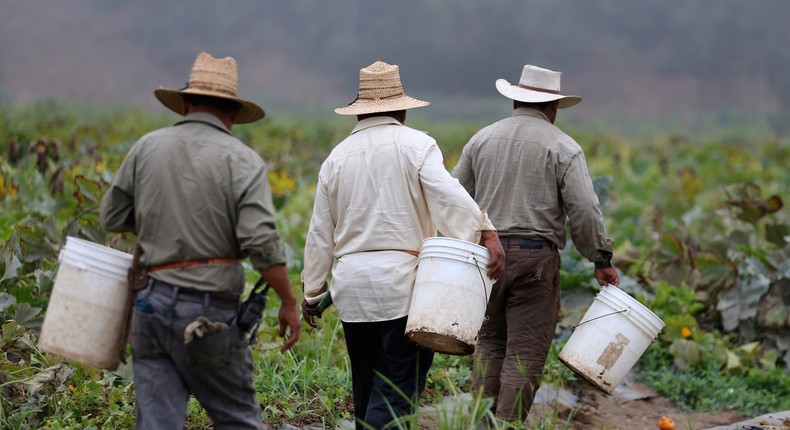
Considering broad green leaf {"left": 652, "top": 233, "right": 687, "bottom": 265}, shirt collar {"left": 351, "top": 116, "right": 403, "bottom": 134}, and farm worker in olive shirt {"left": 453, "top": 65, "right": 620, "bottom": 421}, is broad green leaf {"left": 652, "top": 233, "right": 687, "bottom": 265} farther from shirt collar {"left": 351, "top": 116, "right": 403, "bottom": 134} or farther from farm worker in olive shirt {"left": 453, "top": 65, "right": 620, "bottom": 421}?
shirt collar {"left": 351, "top": 116, "right": 403, "bottom": 134}

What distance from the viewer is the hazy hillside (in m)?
30.6

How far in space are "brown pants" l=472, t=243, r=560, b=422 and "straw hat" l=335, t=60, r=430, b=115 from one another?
3.20 ft

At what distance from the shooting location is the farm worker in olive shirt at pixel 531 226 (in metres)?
4.86

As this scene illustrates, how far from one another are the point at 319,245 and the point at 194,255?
899 millimetres

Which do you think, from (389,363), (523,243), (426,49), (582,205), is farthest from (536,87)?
(426,49)

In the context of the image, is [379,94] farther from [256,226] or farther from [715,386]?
[715,386]

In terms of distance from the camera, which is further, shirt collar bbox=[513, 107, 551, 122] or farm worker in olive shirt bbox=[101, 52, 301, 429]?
shirt collar bbox=[513, 107, 551, 122]

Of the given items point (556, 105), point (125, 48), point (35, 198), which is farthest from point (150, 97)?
point (556, 105)

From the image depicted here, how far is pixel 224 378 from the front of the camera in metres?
3.75

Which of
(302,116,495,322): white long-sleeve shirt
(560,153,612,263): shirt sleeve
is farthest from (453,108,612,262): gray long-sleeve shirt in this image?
(302,116,495,322): white long-sleeve shirt

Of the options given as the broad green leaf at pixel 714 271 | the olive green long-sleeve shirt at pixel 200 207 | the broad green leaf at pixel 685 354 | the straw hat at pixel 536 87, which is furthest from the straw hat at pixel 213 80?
the broad green leaf at pixel 714 271

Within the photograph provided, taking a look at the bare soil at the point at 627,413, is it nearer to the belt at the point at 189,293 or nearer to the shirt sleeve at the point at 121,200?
the belt at the point at 189,293

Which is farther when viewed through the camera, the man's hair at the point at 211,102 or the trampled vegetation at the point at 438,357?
the trampled vegetation at the point at 438,357

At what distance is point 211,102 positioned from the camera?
3879 mm
